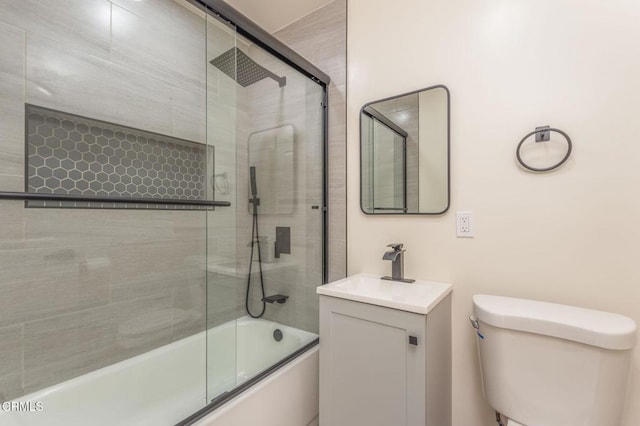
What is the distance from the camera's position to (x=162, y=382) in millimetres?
1484

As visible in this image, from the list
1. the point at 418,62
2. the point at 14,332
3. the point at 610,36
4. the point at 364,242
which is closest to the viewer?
the point at 610,36

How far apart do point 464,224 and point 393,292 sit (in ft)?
1.59

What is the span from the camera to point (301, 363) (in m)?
1.42

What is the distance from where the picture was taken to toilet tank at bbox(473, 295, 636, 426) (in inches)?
34.6

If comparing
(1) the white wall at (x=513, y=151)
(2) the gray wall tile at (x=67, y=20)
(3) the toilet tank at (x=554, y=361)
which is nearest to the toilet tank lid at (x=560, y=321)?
(3) the toilet tank at (x=554, y=361)

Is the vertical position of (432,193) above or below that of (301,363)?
above

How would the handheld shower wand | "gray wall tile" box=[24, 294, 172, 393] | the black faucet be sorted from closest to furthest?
"gray wall tile" box=[24, 294, 172, 393]
the black faucet
the handheld shower wand

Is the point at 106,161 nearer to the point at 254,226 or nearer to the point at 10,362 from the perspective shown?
the point at 254,226

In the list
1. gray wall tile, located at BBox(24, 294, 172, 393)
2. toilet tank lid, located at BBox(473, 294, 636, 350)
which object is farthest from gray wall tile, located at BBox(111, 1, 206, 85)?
toilet tank lid, located at BBox(473, 294, 636, 350)

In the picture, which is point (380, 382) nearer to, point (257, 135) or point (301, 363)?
point (301, 363)

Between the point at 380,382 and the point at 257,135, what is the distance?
1457 millimetres

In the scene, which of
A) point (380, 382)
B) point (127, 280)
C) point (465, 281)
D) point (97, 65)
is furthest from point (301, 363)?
point (97, 65)

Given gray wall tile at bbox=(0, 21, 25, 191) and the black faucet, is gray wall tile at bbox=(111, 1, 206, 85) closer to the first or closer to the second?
gray wall tile at bbox=(0, 21, 25, 191)

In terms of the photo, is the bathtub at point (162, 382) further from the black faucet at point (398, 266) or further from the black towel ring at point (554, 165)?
the black towel ring at point (554, 165)
